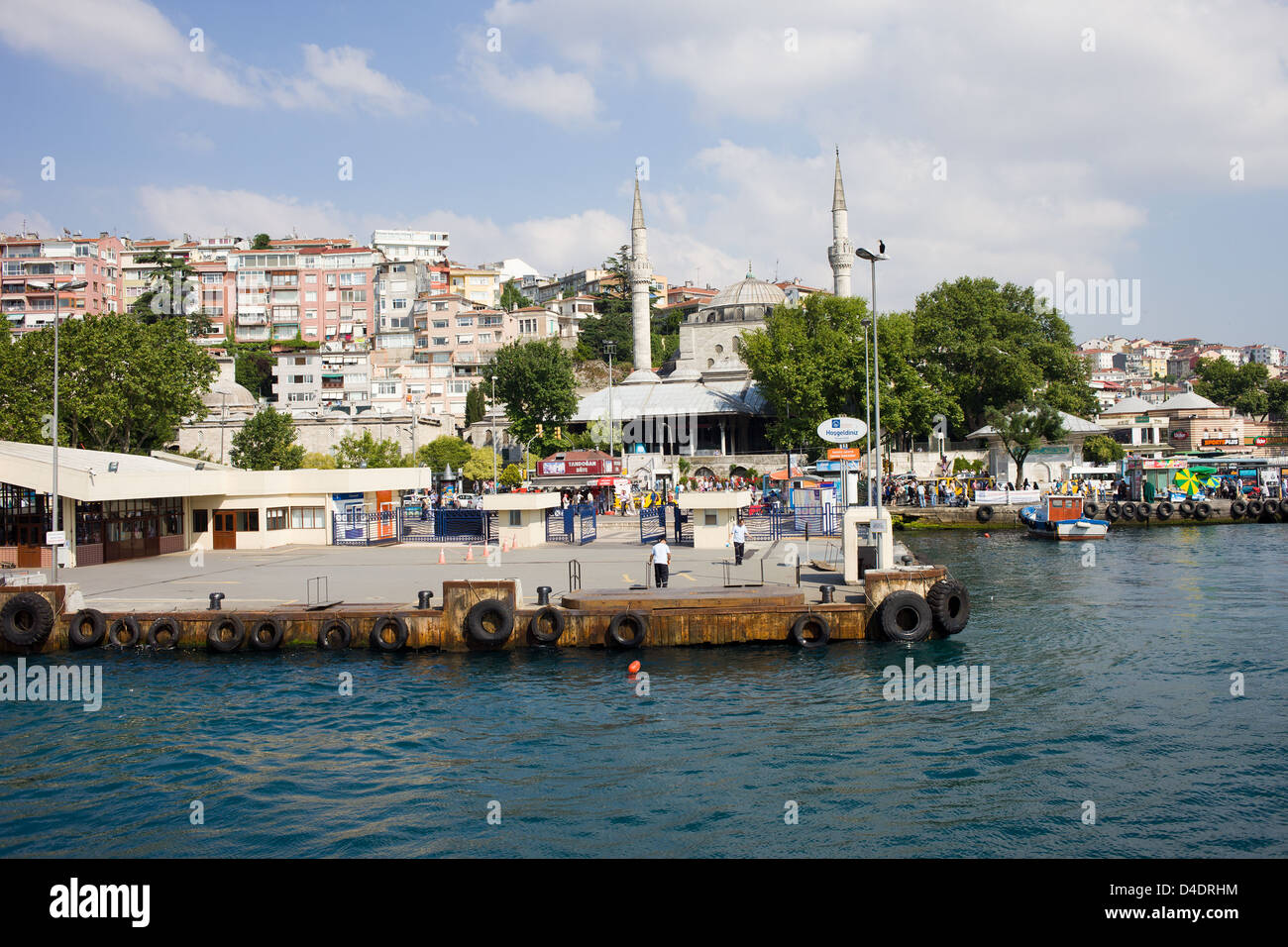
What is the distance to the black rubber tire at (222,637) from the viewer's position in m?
18.5

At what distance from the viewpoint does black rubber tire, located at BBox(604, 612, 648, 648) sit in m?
18.0

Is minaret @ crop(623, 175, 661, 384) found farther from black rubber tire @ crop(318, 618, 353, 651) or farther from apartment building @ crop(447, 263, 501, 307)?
black rubber tire @ crop(318, 618, 353, 651)

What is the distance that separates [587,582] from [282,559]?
11018 millimetres

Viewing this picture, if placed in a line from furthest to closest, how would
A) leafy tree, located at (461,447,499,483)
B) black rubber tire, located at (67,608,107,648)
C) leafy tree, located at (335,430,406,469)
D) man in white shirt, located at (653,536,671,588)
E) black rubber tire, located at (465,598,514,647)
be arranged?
leafy tree, located at (461,447,499,483) < leafy tree, located at (335,430,406,469) < man in white shirt, located at (653,536,671,588) < black rubber tire, located at (67,608,107,648) < black rubber tire, located at (465,598,514,647)

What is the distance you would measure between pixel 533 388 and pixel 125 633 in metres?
51.7

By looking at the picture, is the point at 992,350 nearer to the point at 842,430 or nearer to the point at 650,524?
the point at 650,524

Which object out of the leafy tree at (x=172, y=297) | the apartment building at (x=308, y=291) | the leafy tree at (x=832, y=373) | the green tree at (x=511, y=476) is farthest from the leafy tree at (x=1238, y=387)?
the leafy tree at (x=172, y=297)

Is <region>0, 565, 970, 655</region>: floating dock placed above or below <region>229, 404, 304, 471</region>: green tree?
below

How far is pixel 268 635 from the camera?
1861 centimetres

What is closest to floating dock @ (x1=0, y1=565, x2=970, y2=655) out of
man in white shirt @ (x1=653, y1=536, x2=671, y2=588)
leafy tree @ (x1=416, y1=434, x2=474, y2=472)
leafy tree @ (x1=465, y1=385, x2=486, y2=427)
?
man in white shirt @ (x1=653, y1=536, x2=671, y2=588)

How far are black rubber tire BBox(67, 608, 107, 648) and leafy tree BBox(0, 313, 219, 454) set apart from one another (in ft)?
80.6

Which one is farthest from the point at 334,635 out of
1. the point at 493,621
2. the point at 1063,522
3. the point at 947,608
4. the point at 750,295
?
the point at 750,295

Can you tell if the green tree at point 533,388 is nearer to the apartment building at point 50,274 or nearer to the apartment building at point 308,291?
the apartment building at point 308,291
